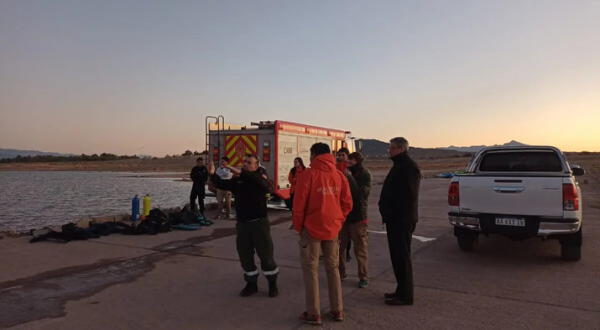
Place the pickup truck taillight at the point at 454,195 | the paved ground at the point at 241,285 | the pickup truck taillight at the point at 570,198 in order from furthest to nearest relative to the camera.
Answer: the pickup truck taillight at the point at 454,195, the pickup truck taillight at the point at 570,198, the paved ground at the point at 241,285

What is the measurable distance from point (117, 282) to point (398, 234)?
12.9 ft

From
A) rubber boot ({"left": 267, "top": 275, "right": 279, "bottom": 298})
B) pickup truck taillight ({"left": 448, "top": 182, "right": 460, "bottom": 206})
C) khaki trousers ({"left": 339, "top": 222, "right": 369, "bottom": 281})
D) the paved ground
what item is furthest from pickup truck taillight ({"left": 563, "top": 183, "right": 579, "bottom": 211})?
rubber boot ({"left": 267, "top": 275, "right": 279, "bottom": 298})

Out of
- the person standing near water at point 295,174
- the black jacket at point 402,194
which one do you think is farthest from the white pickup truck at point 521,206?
the person standing near water at point 295,174

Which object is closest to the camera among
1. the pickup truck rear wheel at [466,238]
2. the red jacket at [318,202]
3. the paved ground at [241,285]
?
the red jacket at [318,202]

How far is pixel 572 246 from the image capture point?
7305mm

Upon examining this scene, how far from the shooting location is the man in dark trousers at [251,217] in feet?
17.9

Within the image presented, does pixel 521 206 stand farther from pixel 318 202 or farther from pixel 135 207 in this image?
pixel 135 207

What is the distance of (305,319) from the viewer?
183 inches

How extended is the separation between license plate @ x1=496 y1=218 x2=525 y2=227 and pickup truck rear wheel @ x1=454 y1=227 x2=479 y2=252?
85 centimetres

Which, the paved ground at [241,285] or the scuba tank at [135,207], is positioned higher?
the scuba tank at [135,207]

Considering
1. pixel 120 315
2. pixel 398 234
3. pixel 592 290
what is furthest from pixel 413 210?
pixel 120 315

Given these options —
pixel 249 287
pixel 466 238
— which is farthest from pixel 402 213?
pixel 466 238

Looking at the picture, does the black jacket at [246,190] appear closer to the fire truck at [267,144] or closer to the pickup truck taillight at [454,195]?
the pickup truck taillight at [454,195]

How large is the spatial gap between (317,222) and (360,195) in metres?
1.65
